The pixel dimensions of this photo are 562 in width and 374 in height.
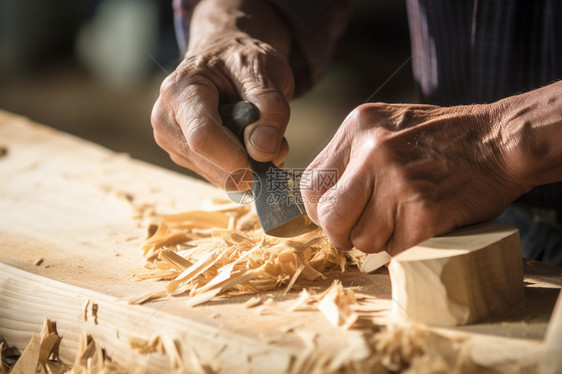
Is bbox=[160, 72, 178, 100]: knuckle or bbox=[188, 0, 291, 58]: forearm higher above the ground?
bbox=[188, 0, 291, 58]: forearm

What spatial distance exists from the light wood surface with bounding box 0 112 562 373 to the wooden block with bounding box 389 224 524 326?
0.03m

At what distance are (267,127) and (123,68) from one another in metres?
7.04

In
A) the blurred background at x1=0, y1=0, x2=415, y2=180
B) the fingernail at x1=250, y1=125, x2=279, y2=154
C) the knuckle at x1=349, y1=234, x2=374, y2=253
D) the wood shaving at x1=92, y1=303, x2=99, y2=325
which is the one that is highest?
the fingernail at x1=250, y1=125, x2=279, y2=154

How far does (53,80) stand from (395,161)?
791 cm

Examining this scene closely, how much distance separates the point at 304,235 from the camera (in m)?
1.36

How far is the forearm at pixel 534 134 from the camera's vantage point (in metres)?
1.06

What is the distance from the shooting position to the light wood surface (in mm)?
926

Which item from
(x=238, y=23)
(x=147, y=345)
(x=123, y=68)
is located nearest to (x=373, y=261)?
(x=147, y=345)

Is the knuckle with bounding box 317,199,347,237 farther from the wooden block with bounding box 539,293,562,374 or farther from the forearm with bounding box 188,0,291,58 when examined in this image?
the forearm with bounding box 188,0,291,58

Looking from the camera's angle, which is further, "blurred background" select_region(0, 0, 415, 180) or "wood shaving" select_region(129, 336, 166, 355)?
"blurred background" select_region(0, 0, 415, 180)

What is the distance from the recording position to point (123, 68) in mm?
7816

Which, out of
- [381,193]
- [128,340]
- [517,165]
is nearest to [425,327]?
[381,193]

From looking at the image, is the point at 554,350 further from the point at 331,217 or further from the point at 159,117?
the point at 159,117

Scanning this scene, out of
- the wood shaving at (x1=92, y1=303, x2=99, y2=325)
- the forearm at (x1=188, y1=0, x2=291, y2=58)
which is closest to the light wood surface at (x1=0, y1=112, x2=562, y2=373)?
the wood shaving at (x1=92, y1=303, x2=99, y2=325)
